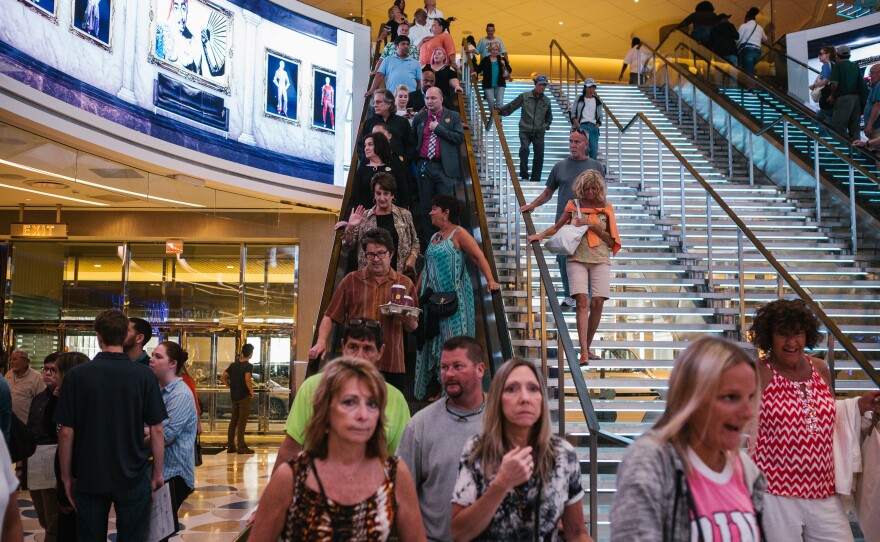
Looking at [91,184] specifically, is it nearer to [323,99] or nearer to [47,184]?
[47,184]

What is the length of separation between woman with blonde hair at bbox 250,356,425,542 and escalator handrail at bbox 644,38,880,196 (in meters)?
8.27

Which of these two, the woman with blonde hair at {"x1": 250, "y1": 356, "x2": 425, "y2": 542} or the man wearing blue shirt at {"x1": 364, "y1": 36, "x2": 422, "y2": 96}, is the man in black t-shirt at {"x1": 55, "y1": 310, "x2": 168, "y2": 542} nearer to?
the woman with blonde hair at {"x1": 250, "y1": 356, "x2": 425, "y2": 542}

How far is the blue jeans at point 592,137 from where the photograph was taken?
38.7 feet

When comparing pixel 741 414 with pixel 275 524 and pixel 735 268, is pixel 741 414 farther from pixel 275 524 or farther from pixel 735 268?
pixel 735 268

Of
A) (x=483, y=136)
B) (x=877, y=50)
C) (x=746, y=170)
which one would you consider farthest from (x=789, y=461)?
(x=877, y=50)

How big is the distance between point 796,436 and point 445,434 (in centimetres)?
149

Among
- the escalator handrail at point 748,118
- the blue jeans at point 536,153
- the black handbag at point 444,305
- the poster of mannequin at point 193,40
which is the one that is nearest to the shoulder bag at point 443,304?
the black handbag at point 444,305

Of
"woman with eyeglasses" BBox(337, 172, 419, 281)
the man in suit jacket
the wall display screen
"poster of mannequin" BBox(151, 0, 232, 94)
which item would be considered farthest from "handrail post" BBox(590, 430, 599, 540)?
"poster of mannequin" BBox(151, 0, 232, 94)

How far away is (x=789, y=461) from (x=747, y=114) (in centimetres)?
1003

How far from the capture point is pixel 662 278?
8148 mm

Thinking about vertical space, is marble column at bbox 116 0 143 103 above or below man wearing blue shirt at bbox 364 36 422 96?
above

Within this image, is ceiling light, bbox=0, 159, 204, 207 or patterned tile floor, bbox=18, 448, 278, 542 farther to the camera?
ceiling light, bbox=0, 159, 204, 207

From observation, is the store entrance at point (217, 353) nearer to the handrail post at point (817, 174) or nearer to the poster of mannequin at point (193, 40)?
the poster of mannequin at point (193, 40)

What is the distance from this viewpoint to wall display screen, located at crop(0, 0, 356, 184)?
459 inches
